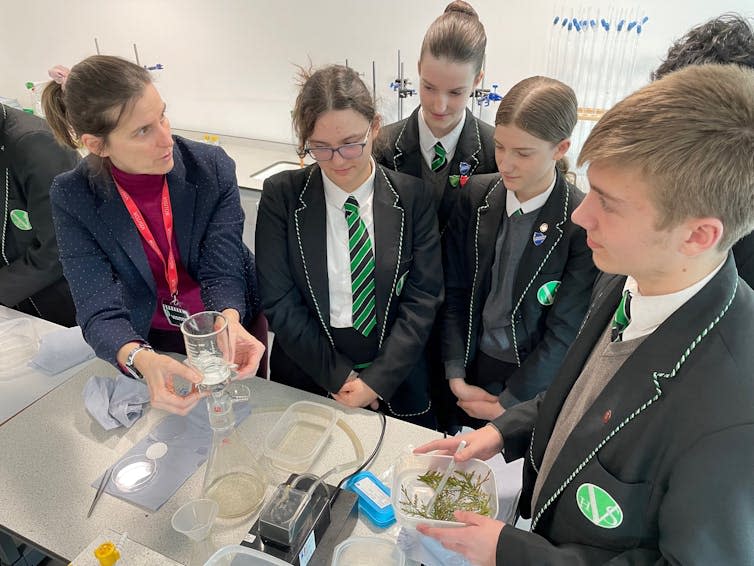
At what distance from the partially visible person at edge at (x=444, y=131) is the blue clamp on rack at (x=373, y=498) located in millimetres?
746

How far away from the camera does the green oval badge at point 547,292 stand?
1.60 metres

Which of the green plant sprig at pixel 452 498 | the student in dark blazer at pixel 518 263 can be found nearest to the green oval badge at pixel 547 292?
the student in dark blazer at pixel 518 263

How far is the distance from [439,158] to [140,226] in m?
0.97

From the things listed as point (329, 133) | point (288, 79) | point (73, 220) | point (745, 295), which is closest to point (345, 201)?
point (329, 133)

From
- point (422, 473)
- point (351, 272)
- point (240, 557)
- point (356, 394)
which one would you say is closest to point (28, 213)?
point (351, 272)

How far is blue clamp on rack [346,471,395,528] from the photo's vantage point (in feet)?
3.69

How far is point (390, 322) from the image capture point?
170 cm

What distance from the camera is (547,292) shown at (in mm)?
1611

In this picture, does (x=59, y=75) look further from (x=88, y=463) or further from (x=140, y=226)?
(x=88, y=463)

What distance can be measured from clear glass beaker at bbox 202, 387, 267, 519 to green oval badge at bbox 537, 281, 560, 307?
930mm

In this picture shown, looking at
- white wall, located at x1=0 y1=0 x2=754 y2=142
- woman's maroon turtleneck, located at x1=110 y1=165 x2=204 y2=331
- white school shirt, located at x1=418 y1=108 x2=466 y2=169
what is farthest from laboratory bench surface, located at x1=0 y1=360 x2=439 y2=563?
white wall, located at x1=0 y1=0 x2=754 y2=142

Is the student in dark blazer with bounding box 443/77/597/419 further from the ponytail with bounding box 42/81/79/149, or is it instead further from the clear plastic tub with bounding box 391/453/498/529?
the ponytail with bounding box 42/81/79/149

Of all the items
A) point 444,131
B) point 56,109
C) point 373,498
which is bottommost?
point 373,498

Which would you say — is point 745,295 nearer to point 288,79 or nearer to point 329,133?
point 329,133
